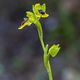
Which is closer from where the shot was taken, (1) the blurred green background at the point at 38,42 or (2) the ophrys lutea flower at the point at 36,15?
A: (2) the ophrys lutea flower at the point at 36,15

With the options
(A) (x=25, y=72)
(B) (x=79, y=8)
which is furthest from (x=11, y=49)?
(B) (x=79, y=8)

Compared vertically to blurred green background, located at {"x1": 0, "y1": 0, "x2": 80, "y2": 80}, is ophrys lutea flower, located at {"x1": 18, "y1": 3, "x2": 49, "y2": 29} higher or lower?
higher

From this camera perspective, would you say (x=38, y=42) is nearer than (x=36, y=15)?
No

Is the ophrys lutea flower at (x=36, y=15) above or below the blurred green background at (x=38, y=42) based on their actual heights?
above

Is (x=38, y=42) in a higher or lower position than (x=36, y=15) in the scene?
lower

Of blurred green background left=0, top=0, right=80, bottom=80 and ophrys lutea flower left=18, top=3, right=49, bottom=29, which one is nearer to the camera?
ophrys lutea flower left=18, top=3, right=49, bottom=29

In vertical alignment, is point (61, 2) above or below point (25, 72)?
above

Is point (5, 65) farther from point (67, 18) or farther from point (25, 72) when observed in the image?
point (67, 18)

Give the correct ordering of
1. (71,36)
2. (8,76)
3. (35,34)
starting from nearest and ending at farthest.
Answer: (8,76)
(71,36)
(35,34)
